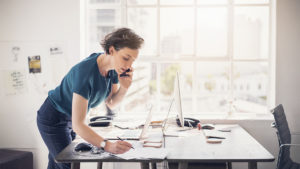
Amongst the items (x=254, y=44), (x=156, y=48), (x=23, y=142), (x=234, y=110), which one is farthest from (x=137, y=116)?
(x=254, y=44)

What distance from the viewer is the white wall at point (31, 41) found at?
3428 mm

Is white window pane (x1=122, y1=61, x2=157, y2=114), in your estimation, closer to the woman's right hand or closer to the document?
the document

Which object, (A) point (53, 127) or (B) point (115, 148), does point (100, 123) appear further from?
(B) point (115, 148)

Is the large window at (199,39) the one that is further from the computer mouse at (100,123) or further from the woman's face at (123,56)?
the woman's face at (123,56)

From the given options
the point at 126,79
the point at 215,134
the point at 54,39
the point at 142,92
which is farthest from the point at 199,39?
the point at 54,39

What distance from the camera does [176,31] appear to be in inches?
145

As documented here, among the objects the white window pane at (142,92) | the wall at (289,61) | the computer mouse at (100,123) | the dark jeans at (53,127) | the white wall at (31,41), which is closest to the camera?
the dark jeans at (53,127)

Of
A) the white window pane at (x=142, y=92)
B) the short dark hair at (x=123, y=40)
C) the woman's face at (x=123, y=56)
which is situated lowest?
the white window pane at (x=142, y=92)

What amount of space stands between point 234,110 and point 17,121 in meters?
2.54

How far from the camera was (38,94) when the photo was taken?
3.50 metres

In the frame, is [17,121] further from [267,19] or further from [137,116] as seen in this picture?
[267,19]

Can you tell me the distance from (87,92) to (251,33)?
2.47 meters

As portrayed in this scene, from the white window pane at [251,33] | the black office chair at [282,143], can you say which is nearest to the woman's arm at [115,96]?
the black office chair at [282,143]

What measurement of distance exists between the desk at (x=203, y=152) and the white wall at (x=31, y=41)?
151 cm
